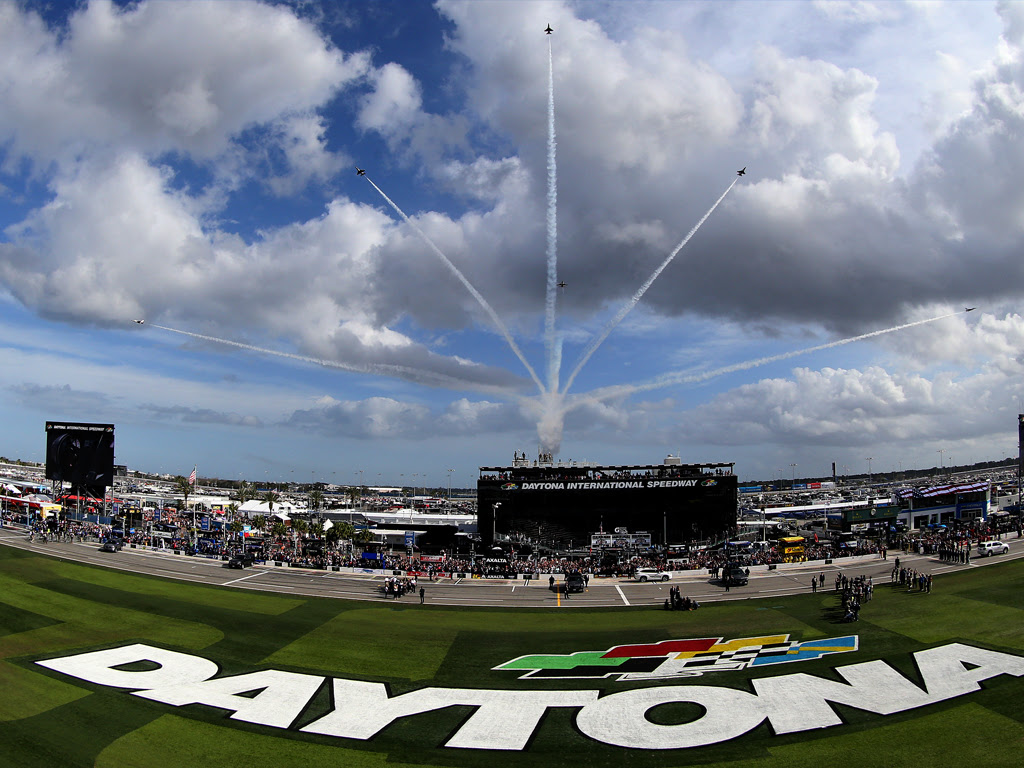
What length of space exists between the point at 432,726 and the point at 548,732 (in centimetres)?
535

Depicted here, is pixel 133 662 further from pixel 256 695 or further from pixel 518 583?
pixel 518 583

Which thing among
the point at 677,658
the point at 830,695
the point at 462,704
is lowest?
the point at 677,658

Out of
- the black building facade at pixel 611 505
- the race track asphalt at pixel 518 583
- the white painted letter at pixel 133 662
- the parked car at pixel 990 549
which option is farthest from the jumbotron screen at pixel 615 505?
the white painted letter at pixel 133 662

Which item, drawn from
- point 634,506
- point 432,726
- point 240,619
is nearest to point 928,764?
point 432,726

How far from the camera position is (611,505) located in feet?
315

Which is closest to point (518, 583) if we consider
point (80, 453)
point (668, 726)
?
point (668, 726)

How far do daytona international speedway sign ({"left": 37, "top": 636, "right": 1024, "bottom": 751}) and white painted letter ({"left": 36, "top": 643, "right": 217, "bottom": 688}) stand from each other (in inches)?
2.3

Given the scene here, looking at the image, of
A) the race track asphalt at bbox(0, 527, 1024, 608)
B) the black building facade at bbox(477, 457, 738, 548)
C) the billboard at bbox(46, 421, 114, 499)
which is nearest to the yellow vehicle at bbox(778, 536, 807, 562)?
the race track asphalt at bbox(0, 527, 1024, 608)

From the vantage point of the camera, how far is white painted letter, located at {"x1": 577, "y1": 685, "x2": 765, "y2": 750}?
1006 inches

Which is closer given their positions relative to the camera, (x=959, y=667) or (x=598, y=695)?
(x=598, y=695)

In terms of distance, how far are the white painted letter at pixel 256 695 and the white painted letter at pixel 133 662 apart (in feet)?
4.80

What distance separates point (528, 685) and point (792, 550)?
171 feet

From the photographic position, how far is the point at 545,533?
95625 millimetres

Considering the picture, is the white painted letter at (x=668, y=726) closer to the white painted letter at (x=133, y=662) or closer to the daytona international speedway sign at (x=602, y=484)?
the white painted letter at (x=133, y=662)
